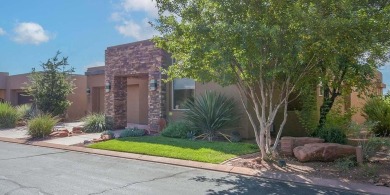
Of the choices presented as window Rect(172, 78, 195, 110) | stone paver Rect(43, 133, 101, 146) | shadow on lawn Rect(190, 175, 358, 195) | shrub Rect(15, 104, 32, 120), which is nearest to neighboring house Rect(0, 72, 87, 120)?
shrub Rect(15, 104, 32, 120)

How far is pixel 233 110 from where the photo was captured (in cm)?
1348

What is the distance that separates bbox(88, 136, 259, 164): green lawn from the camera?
9.91 meters

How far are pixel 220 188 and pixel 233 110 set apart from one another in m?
6.78

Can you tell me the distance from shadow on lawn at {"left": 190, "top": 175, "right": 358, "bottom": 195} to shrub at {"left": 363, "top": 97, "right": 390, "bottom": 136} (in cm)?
842

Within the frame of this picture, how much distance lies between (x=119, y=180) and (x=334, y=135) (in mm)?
7494

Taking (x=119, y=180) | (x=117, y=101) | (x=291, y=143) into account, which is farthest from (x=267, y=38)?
(x=117, y=101)

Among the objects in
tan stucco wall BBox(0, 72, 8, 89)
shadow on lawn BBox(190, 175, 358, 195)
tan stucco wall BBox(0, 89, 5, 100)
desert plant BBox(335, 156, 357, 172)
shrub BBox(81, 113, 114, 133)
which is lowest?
shadow on lawn BBox(190, 175, 358, 195)

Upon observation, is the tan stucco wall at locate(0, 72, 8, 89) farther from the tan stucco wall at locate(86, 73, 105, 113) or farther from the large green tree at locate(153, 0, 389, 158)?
the large green tree at locate(153, 0, 389, 158)

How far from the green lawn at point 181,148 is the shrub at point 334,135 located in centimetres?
252

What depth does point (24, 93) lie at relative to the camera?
29.0 metres

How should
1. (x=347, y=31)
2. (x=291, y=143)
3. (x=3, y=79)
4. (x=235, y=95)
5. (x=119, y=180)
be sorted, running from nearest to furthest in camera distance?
(x=347, y=31) → (x=119, y=180) → (x=291, y=143) → (x=235, y=95) → (x=3, y=79)

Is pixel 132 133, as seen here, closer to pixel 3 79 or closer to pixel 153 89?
pixel 153 89

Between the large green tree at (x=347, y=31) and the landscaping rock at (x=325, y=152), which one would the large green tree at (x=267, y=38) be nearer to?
the large green tree at (x=347, y=31)

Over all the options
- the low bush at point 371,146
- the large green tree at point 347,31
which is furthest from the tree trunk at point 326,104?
the large green tree at point 347,31
